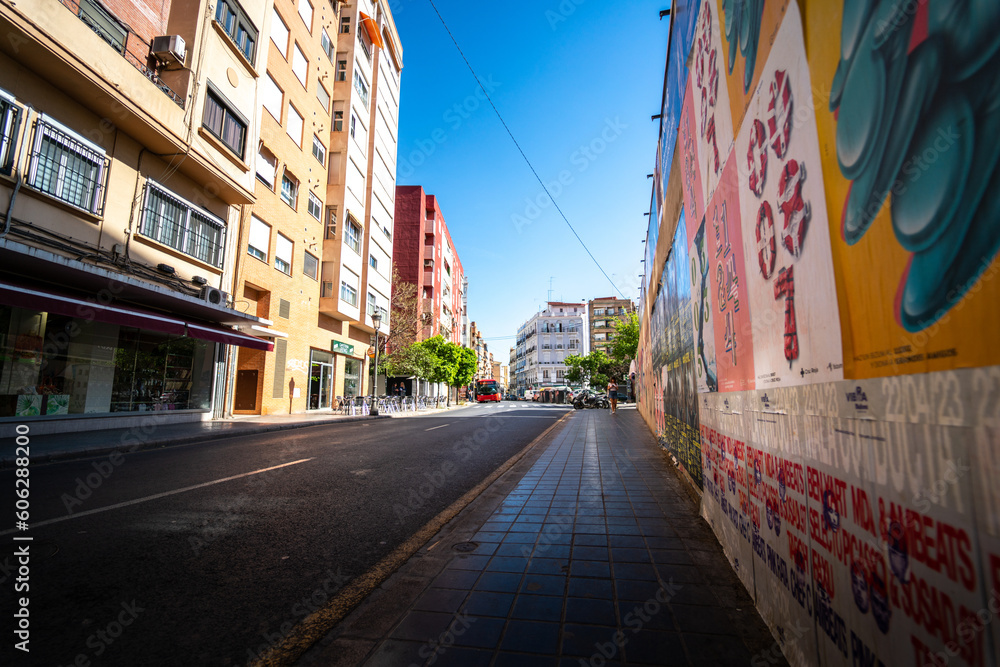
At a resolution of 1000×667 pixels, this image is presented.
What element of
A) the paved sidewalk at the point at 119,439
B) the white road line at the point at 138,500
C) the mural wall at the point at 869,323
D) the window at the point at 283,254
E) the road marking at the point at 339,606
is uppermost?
the window at the point at 283,254

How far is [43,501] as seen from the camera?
4.66 metres

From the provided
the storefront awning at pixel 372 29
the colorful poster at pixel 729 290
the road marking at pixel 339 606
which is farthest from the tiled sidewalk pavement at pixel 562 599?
the storefront awning at pixel 372 29

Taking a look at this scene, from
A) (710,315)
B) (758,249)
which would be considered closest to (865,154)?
(758,249)

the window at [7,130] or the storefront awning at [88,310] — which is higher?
the window at [7,130]

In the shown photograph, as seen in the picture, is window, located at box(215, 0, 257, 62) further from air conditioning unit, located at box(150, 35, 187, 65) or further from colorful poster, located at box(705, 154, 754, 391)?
colorful poster, located at box(705, 154, 754, 391)

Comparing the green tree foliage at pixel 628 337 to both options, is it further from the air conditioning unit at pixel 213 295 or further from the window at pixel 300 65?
the air conditioning unit at pixel 213 295

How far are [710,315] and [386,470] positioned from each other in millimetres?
5008

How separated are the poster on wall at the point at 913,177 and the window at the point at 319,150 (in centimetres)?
2466

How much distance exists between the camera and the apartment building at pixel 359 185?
24.0 metres

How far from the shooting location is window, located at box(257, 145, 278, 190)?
17.9 meters

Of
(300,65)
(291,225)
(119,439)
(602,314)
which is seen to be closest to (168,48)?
(291,225)

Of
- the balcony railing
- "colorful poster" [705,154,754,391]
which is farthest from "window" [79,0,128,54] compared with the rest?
"colorful poster" [705,154,754,391]

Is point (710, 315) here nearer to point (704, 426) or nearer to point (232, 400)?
point (704, 426)

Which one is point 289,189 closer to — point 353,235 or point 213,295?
point 353,235
